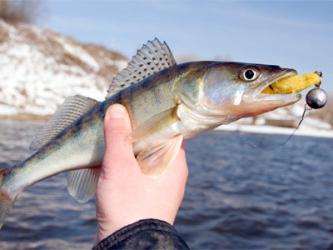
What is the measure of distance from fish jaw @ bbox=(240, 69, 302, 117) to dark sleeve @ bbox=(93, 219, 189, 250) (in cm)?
99

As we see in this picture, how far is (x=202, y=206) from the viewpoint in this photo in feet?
35.8

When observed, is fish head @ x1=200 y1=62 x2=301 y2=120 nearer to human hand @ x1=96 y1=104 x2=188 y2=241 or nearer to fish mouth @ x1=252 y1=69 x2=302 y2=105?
fish mouth @ x1=252 y1=69 x2=302 y2=105

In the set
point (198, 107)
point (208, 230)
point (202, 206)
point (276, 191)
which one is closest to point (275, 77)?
point (198, 107)

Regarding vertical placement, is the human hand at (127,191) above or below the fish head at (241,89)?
below

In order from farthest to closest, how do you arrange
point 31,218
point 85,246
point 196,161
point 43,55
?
1. point 43,55
2. point 196,161
3. point 31,218
4. point 85,246

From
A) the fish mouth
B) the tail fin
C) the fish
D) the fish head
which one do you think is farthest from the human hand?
the tail fin

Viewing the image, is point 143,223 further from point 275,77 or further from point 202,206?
point 202,206

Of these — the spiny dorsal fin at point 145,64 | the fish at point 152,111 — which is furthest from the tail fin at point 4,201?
the spiny dorsal fin at point 145,64

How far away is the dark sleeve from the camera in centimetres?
205

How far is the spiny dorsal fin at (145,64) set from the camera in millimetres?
3164

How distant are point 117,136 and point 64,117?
2.97 feet

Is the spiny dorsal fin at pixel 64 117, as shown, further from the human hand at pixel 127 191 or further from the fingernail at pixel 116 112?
the human hand at pixel 127 191

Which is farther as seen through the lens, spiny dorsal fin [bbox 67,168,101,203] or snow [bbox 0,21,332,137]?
snow [bbox 0,21,332,137]

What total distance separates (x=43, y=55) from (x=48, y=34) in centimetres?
622
